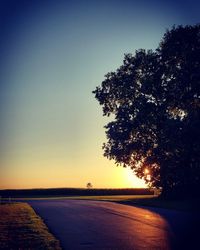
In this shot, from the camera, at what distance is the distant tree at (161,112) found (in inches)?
1352

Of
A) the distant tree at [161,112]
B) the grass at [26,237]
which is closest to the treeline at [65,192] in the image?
the distant tree at [161,112]

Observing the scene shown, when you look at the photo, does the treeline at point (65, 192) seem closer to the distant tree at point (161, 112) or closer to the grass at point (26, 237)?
the distant tree at point (161, 112)

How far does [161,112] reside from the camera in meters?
41.4

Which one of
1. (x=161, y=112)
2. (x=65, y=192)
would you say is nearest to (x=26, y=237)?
(x=161, y=112)

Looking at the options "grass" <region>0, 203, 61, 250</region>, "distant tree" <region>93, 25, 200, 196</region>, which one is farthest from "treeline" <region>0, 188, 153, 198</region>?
"grass" <region>0, 203, 61, 250</region>

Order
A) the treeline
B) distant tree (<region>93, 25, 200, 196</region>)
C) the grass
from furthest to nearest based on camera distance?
the treeline < distant tree (<region>93, 25, 200, 196</region>) < the grass

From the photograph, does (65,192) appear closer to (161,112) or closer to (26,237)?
(161,112)

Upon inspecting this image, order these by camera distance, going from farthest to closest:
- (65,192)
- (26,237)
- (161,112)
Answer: (65,192), (161,112), (26,237)

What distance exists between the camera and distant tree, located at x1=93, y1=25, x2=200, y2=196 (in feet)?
113

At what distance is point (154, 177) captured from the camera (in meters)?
42.9

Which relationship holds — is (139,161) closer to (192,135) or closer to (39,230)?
(192,135)

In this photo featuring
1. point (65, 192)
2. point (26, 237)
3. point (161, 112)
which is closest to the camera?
point (26, 237)

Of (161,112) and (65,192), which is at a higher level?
(161,112)

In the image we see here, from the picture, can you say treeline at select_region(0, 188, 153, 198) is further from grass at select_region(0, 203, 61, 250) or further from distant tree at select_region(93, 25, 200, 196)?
grass at select_region(0, 203, 61, 250)
